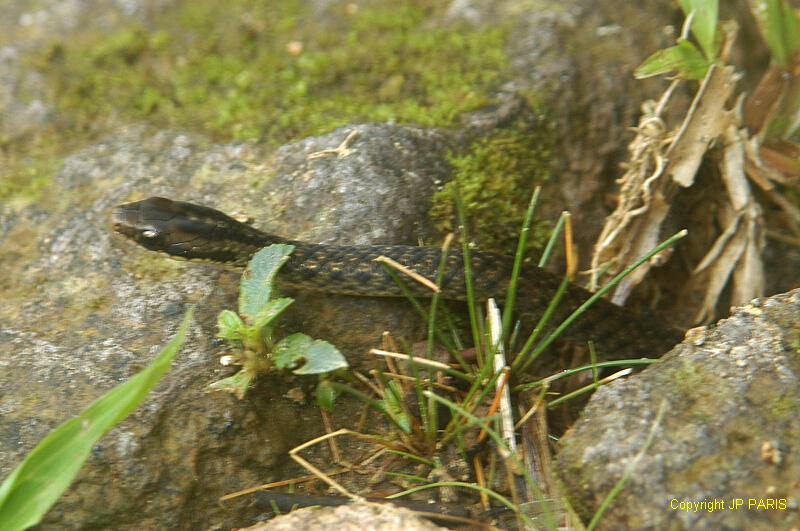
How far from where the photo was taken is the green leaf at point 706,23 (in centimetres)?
402

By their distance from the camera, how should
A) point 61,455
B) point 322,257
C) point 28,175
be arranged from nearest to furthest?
point 61,455, point 322,257, point 28,175

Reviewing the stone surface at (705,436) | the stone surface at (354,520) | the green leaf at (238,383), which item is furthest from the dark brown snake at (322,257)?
the stone surface at (354,520)

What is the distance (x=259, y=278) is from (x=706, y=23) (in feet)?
8.74

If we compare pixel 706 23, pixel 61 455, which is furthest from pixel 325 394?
pixel 706 23

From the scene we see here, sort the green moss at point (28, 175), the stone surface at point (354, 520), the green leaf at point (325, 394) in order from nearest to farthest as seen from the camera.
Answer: the stone surface at point (354, 520)
the green leaf at point (325, 394)
the green moss at point (28, 175)

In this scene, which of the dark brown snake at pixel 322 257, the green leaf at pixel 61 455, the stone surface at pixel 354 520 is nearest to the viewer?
the green leaf at pixel 61 455

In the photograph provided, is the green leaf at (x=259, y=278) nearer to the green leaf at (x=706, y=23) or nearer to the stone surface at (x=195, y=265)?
the stone surface at (x=195, y=265)

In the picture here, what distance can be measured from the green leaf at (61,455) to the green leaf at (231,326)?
1.99 ft

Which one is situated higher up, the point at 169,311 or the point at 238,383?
the point at 169,311

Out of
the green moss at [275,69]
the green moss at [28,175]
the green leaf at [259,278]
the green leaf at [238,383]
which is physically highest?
the green moss at [275,69]

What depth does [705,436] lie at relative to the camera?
2.65m

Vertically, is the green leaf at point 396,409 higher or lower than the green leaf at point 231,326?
lower

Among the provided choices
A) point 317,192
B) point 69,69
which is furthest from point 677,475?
point 69,69

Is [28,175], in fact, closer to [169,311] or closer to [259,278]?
[169,311]
